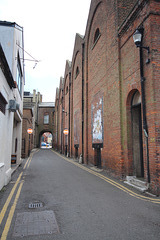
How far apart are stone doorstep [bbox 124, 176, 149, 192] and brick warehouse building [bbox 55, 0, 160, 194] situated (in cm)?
21

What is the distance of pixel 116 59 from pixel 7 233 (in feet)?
29.8

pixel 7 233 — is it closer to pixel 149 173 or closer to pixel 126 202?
pixel 126 202

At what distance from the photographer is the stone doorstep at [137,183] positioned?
22.4 ft

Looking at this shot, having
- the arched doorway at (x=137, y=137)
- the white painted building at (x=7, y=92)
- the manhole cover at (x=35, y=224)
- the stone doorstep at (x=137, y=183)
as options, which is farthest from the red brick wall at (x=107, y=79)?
the manhole cover at (x=35, y=224)

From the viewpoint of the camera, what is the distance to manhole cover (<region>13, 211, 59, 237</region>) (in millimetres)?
3756

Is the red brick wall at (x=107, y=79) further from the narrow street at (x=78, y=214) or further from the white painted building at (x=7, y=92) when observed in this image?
the white painted building at (x=7, y=92)

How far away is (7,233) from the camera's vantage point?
3.72 m

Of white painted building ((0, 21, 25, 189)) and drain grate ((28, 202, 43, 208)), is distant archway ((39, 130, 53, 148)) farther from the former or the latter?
drain grate ((28, 202, 43, 208))

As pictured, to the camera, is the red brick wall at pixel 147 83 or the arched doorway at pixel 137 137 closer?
the red brick wall at pixel 147 83

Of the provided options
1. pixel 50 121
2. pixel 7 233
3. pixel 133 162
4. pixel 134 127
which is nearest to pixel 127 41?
pixel 134 127

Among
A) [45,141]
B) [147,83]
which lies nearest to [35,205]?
[147,83]

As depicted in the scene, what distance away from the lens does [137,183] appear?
25.2ft

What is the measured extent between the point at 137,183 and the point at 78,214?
382cm

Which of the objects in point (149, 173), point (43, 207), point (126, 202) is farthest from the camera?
point (149, 173)
